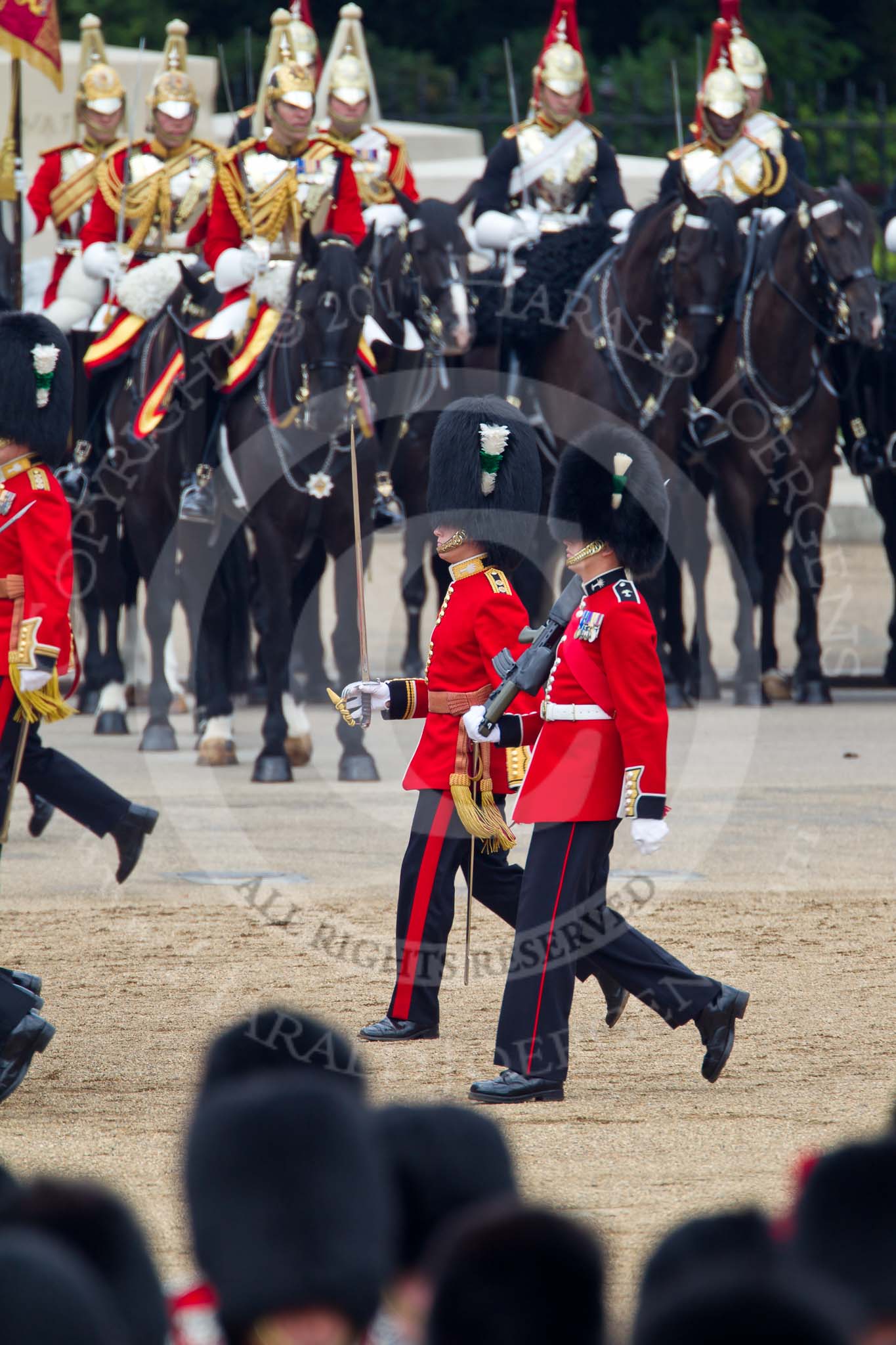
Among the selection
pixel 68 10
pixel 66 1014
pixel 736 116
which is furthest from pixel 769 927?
pixel 68 10

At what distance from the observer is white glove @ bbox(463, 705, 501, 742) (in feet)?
15.5

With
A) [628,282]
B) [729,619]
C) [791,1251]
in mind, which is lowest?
[729,619]

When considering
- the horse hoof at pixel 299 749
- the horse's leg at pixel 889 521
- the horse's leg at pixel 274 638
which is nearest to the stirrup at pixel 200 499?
the horse's leg at pixel 274 638

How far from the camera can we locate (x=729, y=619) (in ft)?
48.8

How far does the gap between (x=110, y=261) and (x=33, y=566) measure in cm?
577

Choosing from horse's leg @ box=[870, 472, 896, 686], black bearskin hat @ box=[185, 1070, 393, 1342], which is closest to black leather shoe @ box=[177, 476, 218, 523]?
horse's leg @ box=[870, 472, 896, 686]

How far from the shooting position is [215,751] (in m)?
9.28

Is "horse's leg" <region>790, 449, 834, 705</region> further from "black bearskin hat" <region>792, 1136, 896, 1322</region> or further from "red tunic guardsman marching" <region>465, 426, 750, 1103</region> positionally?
"black bearskin hat" <region>792, 1136, 896, 1322</region>

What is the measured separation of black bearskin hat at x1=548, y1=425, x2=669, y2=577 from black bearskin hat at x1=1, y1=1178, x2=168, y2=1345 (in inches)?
108

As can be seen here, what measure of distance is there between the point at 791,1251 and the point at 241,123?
9832 mm

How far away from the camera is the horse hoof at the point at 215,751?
9273mm

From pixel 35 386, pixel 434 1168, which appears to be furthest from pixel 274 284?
pixel 434 1168

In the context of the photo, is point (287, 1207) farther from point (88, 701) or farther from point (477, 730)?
point (88, 701)

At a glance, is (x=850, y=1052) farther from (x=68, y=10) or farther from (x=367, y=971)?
(x=68, y=10)
